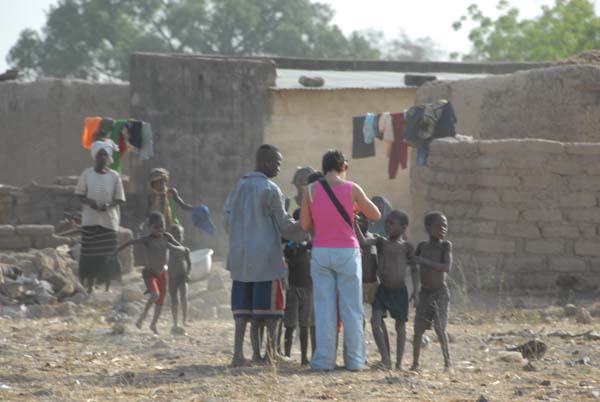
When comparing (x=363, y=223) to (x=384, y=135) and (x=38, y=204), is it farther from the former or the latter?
(x=38, y=204)

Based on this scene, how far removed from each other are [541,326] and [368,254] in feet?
8.38

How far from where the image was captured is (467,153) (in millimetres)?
11461

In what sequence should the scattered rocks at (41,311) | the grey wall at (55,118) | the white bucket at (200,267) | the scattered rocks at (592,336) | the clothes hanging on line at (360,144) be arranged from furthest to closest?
the grey wall at (55,118) < the clothes hanging on line at (360,144) < the white bucket at (200,267) < the scattered rocks at (41,311) < the scattered rocks at (592,336)

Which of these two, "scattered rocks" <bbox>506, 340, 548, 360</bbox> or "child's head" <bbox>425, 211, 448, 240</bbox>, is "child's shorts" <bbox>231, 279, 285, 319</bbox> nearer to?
"child's head" <bbox>425, 211, 448, 240</bbox>

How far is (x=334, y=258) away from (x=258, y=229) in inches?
20.3

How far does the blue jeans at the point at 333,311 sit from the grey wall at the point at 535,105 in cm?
524

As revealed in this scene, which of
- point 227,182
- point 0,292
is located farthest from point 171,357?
point 227,182

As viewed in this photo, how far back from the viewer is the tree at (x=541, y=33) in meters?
36.8

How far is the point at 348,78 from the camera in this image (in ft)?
63.4

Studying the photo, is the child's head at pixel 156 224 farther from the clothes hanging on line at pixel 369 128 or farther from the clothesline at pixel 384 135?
the clothes hanging on line at pixel 369 128

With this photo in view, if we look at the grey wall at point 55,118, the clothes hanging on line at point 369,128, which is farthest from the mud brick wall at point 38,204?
the clothes hanging on line at point 369,128

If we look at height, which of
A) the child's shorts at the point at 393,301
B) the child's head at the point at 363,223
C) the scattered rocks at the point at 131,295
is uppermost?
the child's head at the point at 363,223

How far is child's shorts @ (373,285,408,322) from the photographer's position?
750 cm

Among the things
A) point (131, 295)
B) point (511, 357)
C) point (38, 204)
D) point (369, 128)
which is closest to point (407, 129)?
point (369, 128)
